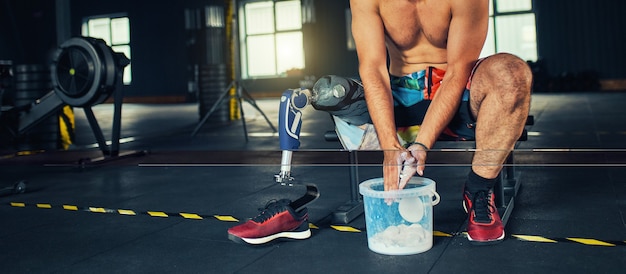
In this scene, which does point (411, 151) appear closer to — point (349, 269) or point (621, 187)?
point (349, 269)

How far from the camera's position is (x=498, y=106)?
1.65 m

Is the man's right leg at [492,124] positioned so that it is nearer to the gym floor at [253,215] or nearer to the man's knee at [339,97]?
the gym floor at [253,215]

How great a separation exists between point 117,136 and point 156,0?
11290 mm

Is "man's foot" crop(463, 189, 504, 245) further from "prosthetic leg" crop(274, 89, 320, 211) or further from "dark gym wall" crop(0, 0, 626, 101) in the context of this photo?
"dark gym wall" crop(0, 0, 626, 101)

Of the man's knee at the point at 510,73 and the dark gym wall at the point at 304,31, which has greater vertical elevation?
the dark gym wall at the point at 304,31

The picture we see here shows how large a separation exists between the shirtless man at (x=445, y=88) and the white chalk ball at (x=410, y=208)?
0.05m

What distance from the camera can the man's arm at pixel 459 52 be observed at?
66.9 inches

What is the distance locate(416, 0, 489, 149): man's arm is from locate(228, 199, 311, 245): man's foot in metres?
0.45

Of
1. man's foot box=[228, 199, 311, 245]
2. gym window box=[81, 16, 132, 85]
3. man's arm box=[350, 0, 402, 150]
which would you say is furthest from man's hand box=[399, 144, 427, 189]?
gym window box=[81, 16, 132, 85]

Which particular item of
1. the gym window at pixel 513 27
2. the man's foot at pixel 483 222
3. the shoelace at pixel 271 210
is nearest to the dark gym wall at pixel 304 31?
the gym window at pixel 513 27

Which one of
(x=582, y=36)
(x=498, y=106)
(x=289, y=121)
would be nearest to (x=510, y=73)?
(x=498, y=106)

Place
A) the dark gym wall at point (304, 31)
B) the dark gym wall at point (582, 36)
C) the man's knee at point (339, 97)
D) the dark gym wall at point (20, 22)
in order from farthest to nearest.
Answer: the dark gym wall at point (20, 22)
the dark gym wall at point (304, 31)
the dark gym wall at point (582, 36)
the man's knee at point (339, 97)

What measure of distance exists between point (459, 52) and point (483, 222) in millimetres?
452

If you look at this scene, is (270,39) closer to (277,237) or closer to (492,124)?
(277,237)
